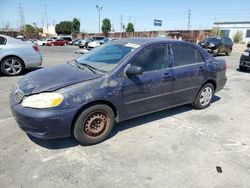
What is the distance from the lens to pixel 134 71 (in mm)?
3539

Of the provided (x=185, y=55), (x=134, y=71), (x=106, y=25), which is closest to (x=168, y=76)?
(x=185, y=55)

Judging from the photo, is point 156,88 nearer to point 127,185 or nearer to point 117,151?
point 117,151

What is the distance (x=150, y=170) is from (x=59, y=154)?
4.18 ft

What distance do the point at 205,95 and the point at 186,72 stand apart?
1039mm

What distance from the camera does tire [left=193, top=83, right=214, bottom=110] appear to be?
5.08 meters

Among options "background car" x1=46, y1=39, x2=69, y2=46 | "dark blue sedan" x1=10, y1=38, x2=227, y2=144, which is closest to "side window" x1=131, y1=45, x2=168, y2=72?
"dark blue sedan" x1=10, y1=38, x2=227, y2=144

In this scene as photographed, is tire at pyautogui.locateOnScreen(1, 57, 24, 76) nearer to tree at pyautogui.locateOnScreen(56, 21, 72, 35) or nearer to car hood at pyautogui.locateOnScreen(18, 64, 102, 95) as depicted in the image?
car hood at pyautogui.locateOnScreen(18, 64, 102, 95)

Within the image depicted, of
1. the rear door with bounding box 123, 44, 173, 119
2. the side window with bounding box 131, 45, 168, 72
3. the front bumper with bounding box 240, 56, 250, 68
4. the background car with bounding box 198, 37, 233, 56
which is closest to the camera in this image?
the rear door with bounding box 123, 44, 173, 119

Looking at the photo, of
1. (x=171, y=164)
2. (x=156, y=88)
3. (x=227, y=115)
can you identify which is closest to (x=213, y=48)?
(x=227, y=115)

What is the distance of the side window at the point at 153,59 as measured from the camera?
153 inches

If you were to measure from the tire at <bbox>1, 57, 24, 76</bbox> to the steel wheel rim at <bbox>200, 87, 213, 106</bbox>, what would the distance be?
237 inches

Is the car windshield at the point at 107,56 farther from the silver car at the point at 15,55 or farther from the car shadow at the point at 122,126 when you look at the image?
the silver car at the point at 15,55

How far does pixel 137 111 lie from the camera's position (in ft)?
13.0

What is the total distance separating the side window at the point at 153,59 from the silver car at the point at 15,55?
549cm
